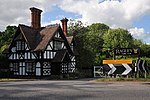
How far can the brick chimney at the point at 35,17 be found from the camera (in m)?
45.9

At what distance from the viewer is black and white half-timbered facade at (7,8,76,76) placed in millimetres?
42000

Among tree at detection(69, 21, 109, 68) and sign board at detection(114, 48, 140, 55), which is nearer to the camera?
sign board at detection(114, 48, 140, 55)

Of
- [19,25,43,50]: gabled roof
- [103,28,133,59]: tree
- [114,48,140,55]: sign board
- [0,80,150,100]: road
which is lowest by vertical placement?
[0,80,150,100]: road

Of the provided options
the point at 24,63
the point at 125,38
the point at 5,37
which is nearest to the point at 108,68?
the point at 24,63

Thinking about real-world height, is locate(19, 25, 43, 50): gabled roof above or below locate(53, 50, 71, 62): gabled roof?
above

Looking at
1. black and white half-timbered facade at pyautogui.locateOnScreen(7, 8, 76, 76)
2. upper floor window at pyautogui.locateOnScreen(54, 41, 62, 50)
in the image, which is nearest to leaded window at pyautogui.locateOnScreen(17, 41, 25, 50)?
black and white half-timbered facade at pyautogui.locateOnScreen(7, 8, 76, 76)

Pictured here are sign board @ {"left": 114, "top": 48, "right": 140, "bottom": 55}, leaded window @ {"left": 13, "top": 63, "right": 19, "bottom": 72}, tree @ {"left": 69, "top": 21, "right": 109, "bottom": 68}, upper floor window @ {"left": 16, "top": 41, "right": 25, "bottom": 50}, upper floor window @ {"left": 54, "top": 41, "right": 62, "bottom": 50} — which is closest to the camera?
sign board @ {"left": 114, "top": 48, "right": 140, "bottom": 55}

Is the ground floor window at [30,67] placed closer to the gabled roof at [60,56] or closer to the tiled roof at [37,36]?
the tiled roof at [37,36]

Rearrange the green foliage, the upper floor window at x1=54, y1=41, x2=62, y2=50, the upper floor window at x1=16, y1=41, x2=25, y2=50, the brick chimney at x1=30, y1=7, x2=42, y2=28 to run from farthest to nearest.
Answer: the green foliage < the brick chimney at x1=30, y1=7, x2=42, y2=28 < the upper floor window at x1=54, y1=41, x2=62, y2=50 < the upper floor window at x1=16, y1=41, x2=25, y2=50

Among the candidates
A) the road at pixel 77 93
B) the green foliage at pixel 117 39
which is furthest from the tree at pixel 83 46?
the road at pixel 77 93

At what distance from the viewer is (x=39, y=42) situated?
43.4 m

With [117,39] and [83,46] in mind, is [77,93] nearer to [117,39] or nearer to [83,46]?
[83,46]

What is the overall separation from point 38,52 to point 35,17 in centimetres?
756

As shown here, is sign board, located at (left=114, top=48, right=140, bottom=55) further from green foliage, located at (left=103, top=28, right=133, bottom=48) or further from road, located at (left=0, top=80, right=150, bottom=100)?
green foliage, located at (left=103, top=28, right=133, bottom=48)
